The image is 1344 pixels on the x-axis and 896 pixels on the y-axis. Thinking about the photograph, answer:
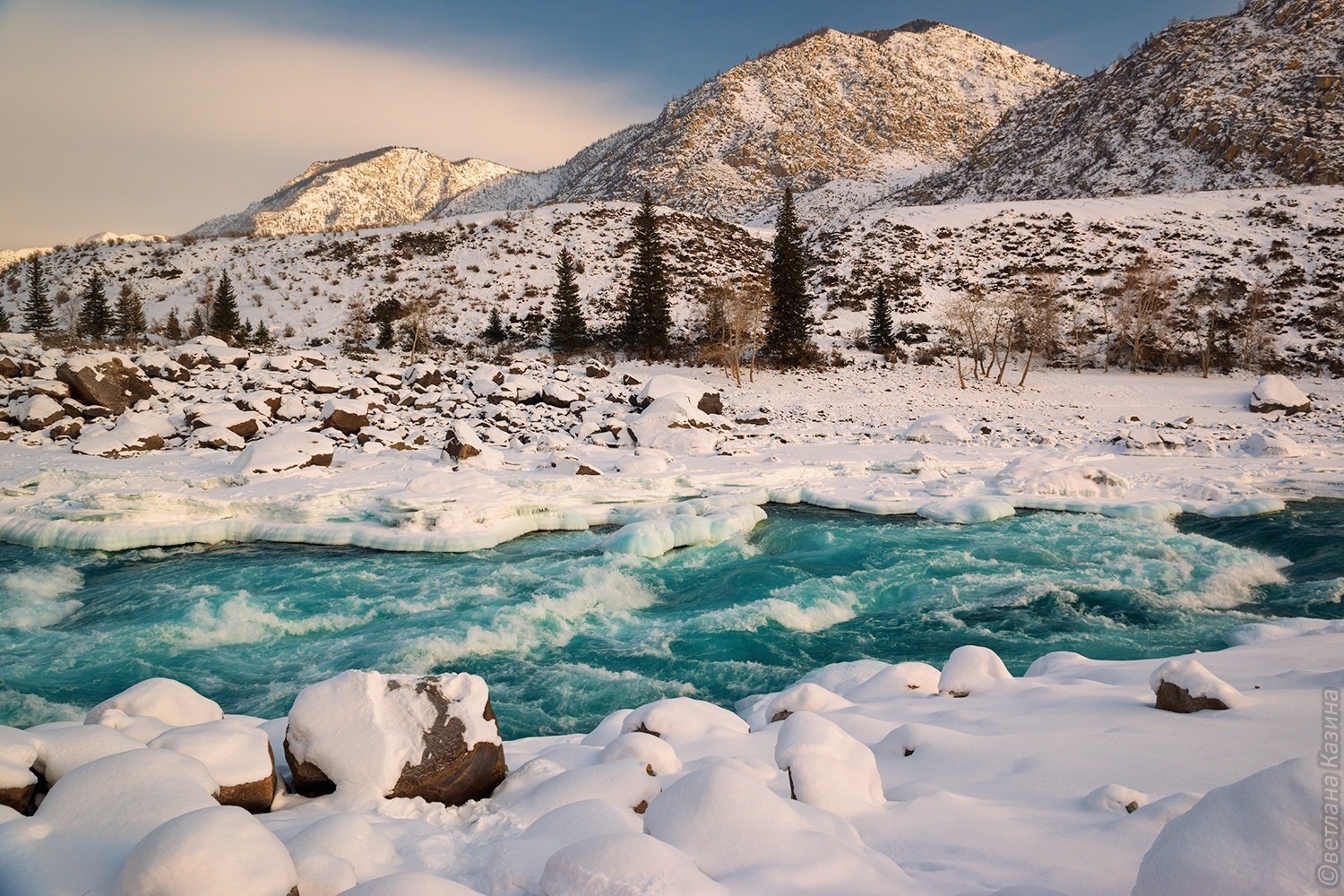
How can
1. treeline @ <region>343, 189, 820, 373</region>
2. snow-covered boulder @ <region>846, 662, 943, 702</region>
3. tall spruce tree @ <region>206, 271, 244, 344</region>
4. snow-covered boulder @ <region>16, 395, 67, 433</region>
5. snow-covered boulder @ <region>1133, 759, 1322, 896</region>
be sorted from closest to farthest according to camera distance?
1. snow-covered boulder @ <region>1133, 759, 1322, 896</region>
2. snow-covered boulder @ <region>846, 662, 943, 702</region>
3. snow-covered boulder @ <region>16, 395, 67, 433</region>
4. tall spruce tree @ <region>206, 271, 244, 344</region>
5. treeline @ <region>343, 189, 820, 373</region>

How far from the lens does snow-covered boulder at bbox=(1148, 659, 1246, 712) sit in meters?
3.91

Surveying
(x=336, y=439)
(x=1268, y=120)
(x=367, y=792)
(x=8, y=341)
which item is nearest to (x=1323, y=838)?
(x=367, y=792)

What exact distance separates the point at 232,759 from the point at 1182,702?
553 centimetres

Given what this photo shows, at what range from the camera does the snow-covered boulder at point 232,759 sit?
3.34 metres

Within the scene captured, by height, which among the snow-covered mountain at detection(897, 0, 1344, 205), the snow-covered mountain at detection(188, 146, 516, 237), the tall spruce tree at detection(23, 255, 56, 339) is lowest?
the tall spruce tree at detection(23, 255, 56, 339)

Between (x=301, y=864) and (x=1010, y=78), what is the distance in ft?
470

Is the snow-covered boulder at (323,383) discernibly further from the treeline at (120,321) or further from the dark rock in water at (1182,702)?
the dark rock in water at (1182,702)

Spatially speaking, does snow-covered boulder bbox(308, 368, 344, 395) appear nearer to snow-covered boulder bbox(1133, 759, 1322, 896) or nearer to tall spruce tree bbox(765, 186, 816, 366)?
tall spruce tree bbox(765, 186, 816, 366)

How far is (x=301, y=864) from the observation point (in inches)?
101

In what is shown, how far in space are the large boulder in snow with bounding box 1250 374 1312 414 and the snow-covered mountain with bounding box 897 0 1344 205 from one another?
37.2 meters

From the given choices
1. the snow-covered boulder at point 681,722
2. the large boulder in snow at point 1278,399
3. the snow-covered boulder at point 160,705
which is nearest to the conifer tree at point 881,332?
the large boulder in snow at point 1278,399

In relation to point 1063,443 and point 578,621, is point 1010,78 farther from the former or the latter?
point 578,621

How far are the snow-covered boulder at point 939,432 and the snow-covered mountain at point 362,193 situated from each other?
322 ft

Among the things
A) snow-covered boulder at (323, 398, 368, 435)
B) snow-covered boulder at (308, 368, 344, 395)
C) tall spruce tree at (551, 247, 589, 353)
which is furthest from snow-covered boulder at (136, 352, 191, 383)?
tall spruce tree at (551, 247, 589, 353)
